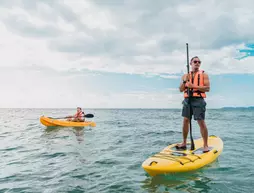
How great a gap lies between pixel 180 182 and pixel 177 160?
24.8 inches

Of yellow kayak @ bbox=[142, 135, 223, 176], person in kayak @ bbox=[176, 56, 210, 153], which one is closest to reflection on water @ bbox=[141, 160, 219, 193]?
yellow kayak @ bbox=[142, 135, 223, 176]

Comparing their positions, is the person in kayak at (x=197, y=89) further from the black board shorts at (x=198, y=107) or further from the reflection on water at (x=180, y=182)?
the reflection on water at (x=180, y=182)

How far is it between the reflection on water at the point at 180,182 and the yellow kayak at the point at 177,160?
15 centimetres

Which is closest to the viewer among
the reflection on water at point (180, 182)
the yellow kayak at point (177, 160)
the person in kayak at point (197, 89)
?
the reflection on water at point (180, 182)

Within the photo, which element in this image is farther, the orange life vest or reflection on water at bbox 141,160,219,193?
the orange life vest

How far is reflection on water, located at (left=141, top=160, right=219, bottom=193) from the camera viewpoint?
5480 mm

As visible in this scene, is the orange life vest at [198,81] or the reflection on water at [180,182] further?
the orange life vest at [198,81]

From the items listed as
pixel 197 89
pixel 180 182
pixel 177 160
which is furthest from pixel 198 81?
pixel 180 182

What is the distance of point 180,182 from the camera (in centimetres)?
584

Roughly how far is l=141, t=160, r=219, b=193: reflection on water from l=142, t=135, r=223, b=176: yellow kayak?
145mm

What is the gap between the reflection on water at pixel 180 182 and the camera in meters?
5.48

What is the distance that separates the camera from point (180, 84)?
23.9 ft

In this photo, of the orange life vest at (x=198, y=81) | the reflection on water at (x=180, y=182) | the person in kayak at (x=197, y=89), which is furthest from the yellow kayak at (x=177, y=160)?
the orange life vest at (x=198, y=81)

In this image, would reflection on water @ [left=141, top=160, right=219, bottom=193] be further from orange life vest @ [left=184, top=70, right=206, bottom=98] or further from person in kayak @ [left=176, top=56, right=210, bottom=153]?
orange life vest @ [left=184, top=70, right=206, bottom=98]
